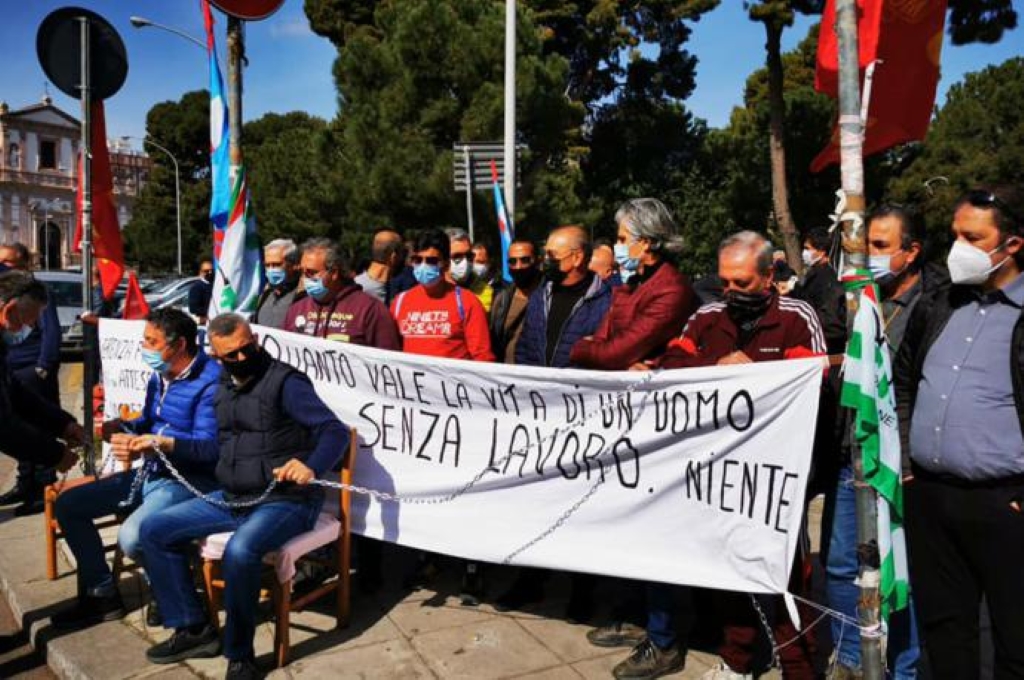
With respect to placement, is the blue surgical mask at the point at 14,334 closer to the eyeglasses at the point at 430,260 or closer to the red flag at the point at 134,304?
the eyeglasses at the point at 430,260

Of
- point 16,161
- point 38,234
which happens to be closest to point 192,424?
point 38,234

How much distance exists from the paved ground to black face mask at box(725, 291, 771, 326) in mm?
1592

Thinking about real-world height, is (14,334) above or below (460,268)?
below

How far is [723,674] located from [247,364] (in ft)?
8.43

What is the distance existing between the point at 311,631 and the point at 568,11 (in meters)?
27.1

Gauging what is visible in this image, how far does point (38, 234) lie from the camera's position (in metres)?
82.4

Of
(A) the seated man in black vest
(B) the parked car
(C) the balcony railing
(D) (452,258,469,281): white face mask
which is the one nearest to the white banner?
(A) the seated man in black vest

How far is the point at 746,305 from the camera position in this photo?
330 centimetres

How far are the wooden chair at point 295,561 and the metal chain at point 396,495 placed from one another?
15 centimetres

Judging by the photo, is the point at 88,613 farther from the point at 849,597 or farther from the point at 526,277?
the point at 849,597

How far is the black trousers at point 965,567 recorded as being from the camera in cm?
265

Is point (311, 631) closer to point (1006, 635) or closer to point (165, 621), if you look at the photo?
point (165, 621)

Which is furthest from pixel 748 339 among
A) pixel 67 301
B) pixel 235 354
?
pixel 67 301

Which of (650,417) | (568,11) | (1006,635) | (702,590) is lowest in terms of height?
(702,590)
